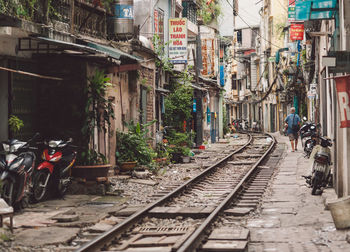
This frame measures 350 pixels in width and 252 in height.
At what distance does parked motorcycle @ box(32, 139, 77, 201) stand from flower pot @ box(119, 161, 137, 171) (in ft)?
13.7

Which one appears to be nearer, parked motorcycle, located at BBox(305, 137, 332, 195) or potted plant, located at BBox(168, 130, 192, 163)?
parked motorcycle, located at BBox(305, 137, 332, 195)

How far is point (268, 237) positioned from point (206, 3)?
106 feet

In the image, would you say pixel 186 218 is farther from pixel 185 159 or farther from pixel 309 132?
pixel 185 159

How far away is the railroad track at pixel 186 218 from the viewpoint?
7.37m

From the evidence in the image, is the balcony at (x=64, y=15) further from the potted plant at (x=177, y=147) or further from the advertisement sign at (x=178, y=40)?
the advertisement sign at (x=178, y=40)

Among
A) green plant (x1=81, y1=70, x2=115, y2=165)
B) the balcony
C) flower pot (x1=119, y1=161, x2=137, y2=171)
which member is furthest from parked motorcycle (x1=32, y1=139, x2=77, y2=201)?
flower pot (x1=119, y1=161, x2=137, y2=171)

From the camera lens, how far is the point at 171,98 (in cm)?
2581

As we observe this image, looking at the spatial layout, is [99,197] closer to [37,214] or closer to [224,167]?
[37,214]

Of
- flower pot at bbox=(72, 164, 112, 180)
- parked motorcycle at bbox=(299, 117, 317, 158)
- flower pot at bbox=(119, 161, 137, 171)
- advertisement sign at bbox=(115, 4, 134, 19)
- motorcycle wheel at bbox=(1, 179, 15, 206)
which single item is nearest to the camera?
motorcycle wheel at bbox=(1, 179, 15, 206)

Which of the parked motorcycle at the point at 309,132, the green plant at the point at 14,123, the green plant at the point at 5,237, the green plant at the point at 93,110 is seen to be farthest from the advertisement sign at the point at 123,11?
the green plant at the point at 5,237

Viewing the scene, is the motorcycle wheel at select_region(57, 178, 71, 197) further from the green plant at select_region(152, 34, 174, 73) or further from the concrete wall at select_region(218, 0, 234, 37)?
the concrete wall at select_region(218, 0, 234, 37)

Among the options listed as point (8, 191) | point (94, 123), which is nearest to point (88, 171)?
point (94, 123)

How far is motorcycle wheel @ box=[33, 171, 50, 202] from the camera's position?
421 inches

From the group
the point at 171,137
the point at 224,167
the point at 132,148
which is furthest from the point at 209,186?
the point at 171,137
